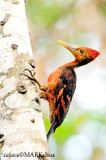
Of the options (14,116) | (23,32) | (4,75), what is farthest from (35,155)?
(23,32)

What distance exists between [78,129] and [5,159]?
3676 millimetres

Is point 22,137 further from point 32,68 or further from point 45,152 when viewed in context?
point 32,68

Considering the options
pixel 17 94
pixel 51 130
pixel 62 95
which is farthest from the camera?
pixel 62 95

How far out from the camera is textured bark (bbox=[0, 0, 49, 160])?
→ 155 cm

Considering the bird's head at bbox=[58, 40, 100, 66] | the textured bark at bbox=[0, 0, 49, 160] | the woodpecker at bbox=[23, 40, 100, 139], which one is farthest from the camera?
the bird's head at bbox=[58, 40, 100, 66]

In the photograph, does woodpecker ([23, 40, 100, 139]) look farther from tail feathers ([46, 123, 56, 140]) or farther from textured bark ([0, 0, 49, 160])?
textured bark ([0, 0, 49, 160])

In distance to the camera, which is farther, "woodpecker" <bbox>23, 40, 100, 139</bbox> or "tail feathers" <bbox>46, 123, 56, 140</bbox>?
"woodpecker" <bbox>23, 40, 100, 139</bbox>

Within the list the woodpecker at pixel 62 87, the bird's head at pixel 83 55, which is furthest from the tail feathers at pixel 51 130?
the bird's head at pixel 83 55

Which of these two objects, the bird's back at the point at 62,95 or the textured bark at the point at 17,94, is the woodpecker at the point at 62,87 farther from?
the textured bark at the point at 17,94

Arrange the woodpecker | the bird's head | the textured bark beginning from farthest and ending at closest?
1. the bird's head
2. the woodpecker
3. the textured bark

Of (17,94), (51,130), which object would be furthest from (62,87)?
(17,94)

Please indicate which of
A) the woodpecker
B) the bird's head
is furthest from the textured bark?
the bird's head

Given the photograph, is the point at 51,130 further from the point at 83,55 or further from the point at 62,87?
the point at 83,55

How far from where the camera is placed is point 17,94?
67.2 inches
